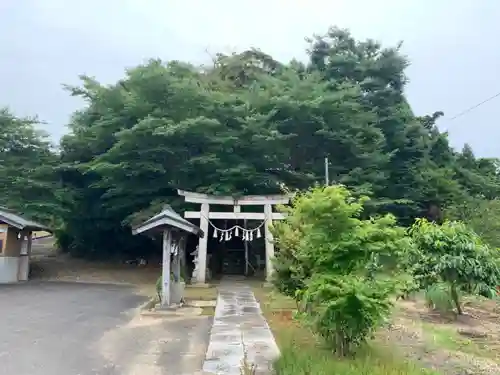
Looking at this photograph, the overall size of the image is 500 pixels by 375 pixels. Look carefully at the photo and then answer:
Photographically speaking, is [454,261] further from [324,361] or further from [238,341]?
[324,361]

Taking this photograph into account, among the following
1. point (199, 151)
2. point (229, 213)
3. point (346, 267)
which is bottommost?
point (346, 267)

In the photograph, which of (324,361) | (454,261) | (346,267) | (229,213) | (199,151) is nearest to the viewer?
(324,361)

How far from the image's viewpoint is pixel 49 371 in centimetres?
554

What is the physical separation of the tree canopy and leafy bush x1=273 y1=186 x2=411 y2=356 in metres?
10.3

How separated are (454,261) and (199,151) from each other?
38.2 feet

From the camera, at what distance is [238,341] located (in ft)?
22.8

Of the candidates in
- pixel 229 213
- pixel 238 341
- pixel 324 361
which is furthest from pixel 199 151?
pixel 324 361

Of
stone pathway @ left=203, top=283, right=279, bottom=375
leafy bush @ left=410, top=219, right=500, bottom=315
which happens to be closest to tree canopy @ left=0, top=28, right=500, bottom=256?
leafy bush @ left=410, top=219, right=500, bottom=315

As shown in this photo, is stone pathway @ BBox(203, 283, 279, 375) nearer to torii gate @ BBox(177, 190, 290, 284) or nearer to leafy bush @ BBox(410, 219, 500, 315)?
leafy bush @ BBox(410, 219, 500, 315)

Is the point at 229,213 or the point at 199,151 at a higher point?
the point at 199,151

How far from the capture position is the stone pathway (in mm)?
5562

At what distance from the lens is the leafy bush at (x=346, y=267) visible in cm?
523

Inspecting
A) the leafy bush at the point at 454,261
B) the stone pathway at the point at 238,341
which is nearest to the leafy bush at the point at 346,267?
the stone pathway at the point at 238,341

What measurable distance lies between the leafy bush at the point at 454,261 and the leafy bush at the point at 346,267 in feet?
10.5
